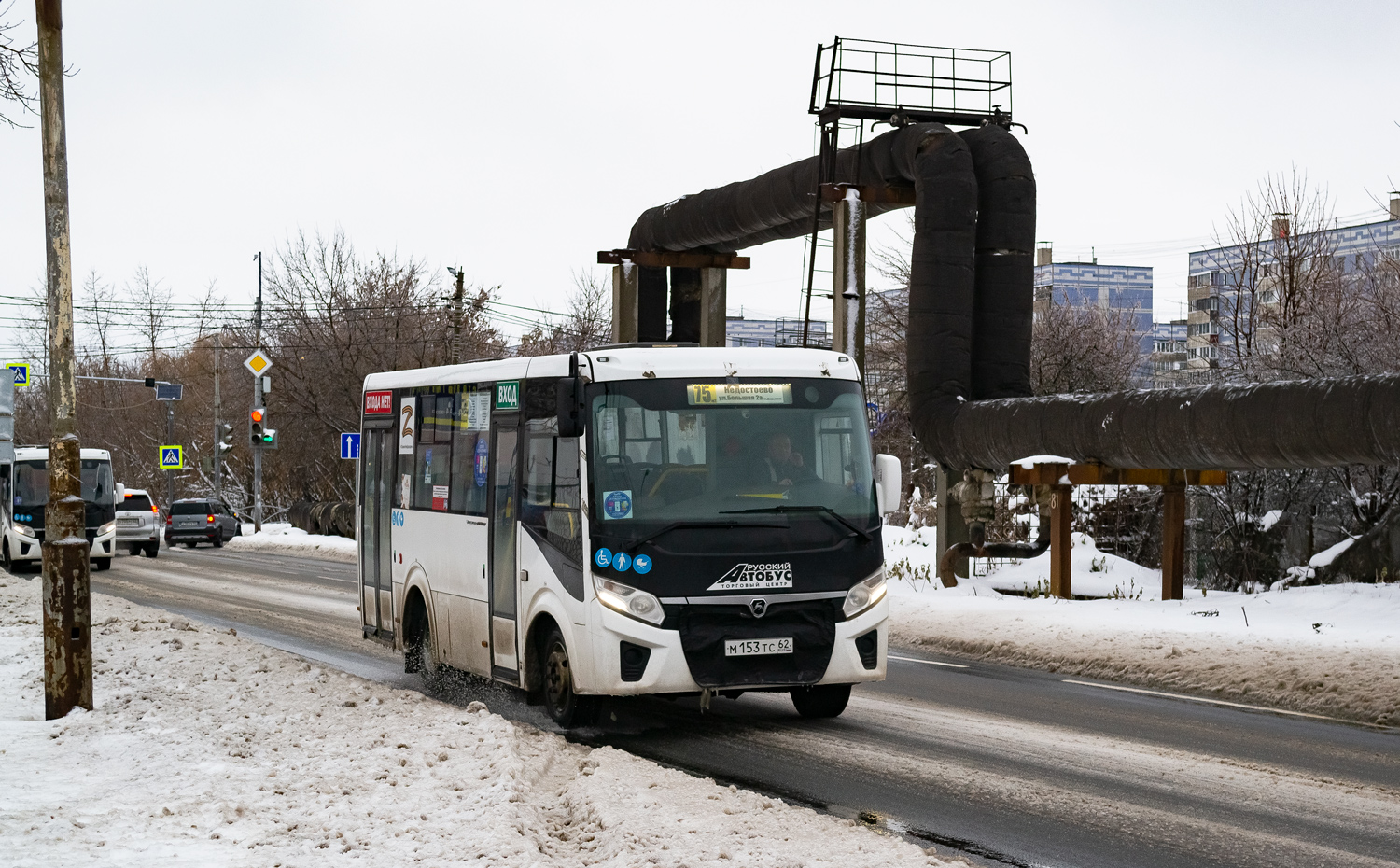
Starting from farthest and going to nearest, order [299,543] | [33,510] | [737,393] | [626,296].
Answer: [299,543] → [33,510] → [626,296] → [737,393]

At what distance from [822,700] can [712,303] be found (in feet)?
70.5

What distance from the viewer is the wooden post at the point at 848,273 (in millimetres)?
24531

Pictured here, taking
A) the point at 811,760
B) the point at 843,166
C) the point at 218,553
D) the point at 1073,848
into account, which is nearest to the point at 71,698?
the point at 811,760

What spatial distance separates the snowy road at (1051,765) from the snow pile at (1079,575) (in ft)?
20.0

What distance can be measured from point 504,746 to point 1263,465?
10317 mm

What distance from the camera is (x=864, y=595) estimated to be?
1027 centimetres

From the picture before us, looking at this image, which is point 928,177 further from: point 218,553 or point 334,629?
point 218,553

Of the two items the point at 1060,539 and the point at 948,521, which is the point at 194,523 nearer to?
the point at 948,521

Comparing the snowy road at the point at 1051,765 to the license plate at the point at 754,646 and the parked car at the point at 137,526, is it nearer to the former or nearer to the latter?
the license plate at the point at 754,646

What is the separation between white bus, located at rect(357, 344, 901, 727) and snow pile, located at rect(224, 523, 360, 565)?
2694 centimetres

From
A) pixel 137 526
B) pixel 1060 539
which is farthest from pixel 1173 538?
pixel 137 526

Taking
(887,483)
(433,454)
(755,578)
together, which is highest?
(433,454)

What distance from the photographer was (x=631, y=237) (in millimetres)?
32844

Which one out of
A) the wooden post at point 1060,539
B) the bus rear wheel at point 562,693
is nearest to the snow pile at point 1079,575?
the wooden post at point 1060,539
